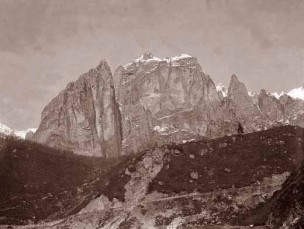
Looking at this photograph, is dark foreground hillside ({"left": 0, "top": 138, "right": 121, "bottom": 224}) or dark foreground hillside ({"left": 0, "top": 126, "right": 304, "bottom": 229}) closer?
dark foreground hillside ({"left": 0, "top": 126, "right": 304, "bottom": 229})

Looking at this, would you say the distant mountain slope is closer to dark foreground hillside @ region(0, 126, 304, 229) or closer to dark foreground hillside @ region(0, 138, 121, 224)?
dark foreground hillside @ region(0, 126, 304, 229)

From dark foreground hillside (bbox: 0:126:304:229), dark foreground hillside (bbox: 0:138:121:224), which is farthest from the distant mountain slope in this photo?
dark foreground hillside (bbox: 0:138:121:224)

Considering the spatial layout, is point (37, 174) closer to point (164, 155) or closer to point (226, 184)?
point (164, 155)

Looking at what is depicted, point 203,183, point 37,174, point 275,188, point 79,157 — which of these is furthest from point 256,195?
point 79,157

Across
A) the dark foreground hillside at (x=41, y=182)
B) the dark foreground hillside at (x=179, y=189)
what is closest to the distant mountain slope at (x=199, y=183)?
the dark foreground hillside at (x=179, y=189)

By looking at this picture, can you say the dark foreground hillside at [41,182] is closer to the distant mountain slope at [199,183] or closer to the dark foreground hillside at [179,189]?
the dark foreground hillside at [179,189]
